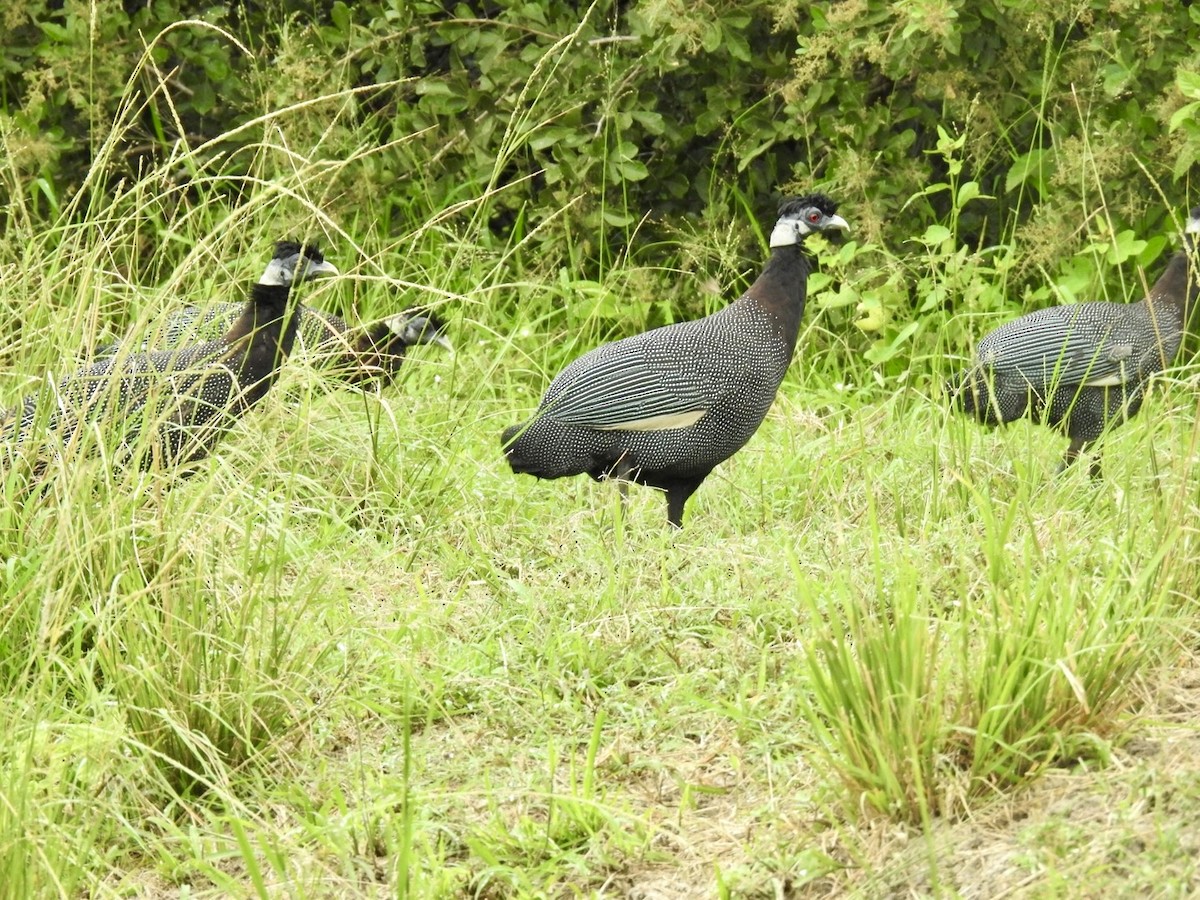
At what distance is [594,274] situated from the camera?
6.80 m

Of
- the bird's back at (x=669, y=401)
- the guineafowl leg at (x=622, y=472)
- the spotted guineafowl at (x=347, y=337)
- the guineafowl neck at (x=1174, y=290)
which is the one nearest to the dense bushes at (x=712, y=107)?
the guineafowl neck at (x=1174, y=290)

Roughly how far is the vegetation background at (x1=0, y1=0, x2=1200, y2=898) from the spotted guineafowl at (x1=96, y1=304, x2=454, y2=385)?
0.43ft

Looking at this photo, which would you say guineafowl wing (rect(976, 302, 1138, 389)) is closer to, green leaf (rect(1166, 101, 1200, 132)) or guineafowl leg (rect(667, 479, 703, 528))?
green leaf (rect(1166, 101, 1200, 132))

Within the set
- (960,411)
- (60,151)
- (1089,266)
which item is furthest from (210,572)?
(60,151)

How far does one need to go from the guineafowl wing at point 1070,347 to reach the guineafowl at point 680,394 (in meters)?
0.65

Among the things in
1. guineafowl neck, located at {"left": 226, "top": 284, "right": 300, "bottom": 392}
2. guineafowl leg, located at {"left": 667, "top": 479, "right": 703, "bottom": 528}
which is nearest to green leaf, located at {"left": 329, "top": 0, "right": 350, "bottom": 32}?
guineafowl neck, located at {"left": 226, "top": 284, "right": 300, "bottom": 392}

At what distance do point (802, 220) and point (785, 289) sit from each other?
0.21 metres

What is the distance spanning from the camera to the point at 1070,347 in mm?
4984

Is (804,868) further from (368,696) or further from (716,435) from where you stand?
(716,435)

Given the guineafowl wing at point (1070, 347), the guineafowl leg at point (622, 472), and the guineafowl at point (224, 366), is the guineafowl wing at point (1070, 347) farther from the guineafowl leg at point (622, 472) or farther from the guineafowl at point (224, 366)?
the guineafowl at point (224, 366)

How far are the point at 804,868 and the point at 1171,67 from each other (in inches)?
153

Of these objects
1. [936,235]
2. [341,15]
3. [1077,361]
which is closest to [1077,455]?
[1077,361]

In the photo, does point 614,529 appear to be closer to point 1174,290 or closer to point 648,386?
point 648,386

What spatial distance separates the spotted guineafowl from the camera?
459 centimetres
